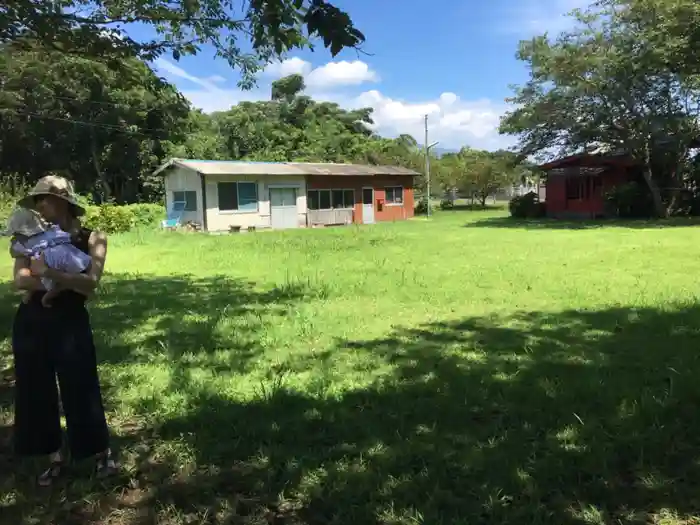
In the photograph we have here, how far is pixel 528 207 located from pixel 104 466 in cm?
3026

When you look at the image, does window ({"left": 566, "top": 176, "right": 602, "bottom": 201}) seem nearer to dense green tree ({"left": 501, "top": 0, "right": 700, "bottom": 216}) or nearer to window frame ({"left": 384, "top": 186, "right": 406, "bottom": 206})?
dense green tree ({"left": 501, "top": 0, "right": 700, "bottom": 216})

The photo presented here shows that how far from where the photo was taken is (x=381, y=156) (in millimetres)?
45781

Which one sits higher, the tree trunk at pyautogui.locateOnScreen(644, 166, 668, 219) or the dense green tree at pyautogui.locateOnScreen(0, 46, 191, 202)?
the dense green tree at pyautogui.locateOnScreen(0, 46, 191, 202)

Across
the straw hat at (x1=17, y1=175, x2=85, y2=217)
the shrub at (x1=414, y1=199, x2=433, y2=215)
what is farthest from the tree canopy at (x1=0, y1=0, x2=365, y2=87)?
the shrub at (x1=414, y1=199, x2=433, y2=215)

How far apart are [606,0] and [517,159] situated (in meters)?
7.25

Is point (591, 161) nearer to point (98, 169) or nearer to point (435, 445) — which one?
point (98, 169)

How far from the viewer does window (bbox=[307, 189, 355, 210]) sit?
99.4 feet

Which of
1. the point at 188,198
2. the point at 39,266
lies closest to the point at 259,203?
the point at 188,198

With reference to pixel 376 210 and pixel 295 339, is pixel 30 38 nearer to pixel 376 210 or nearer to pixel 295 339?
pixel 295 339

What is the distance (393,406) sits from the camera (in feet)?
13.6

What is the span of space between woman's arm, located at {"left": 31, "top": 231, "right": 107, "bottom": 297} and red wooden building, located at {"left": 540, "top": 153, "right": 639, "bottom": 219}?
28.0 meters

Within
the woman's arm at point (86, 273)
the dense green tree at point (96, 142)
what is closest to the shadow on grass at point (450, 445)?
Result: the woman's arm at point (86, 273)

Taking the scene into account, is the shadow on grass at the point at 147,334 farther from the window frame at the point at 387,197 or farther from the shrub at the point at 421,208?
the shrub at the point at 421,208

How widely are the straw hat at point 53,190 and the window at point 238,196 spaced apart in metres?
23.8
